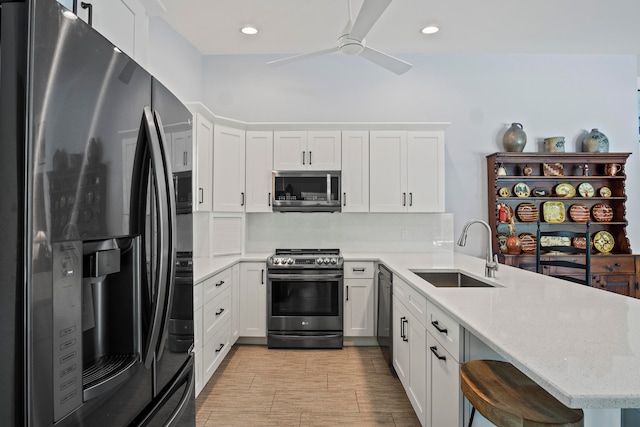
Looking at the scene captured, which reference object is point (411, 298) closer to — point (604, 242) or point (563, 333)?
point (563, 333)

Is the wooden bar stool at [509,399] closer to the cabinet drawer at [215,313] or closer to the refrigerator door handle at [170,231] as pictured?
the refrigerator door handle at [170,231]

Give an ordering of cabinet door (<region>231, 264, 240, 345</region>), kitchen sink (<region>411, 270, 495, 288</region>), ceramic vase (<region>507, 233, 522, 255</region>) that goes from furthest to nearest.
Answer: ceramic vase (<region>507, 233, 522, 255</region>) → cabinet door (<region>231, 264, 240, 345</region>) → kitchen sink (<region>411, 270, 495, 288</region>)

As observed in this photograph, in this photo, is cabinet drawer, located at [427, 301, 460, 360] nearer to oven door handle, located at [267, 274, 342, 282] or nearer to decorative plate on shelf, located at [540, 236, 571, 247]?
oven door handle, located at [267, 274, 342, 282]

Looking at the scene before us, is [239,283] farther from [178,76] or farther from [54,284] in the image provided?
[54,284]

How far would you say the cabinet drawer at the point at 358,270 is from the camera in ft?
12.0

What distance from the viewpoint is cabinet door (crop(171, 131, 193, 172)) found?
3.94ft

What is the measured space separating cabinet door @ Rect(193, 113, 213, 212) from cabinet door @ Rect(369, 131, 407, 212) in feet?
5.46

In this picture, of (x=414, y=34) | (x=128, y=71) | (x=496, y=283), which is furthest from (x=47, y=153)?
(x=414, y=34)

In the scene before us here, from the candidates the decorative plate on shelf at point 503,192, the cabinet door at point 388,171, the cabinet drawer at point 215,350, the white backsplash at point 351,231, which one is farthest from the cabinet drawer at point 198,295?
the decorative plate on shelf at point 503,192

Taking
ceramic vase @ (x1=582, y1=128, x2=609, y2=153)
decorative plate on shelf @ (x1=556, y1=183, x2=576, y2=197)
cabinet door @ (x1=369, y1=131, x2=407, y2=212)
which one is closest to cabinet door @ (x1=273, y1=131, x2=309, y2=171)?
cabinet door @ (x1=369, y1=131, x2=407, y2=212)

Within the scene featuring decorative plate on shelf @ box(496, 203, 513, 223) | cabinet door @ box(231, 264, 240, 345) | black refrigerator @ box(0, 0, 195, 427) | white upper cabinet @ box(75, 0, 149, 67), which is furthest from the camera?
decorative plate on shelf @ box(496, 203, 513, 223)

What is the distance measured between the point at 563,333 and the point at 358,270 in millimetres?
2463

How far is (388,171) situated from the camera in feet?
12.9

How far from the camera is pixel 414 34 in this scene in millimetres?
3801
